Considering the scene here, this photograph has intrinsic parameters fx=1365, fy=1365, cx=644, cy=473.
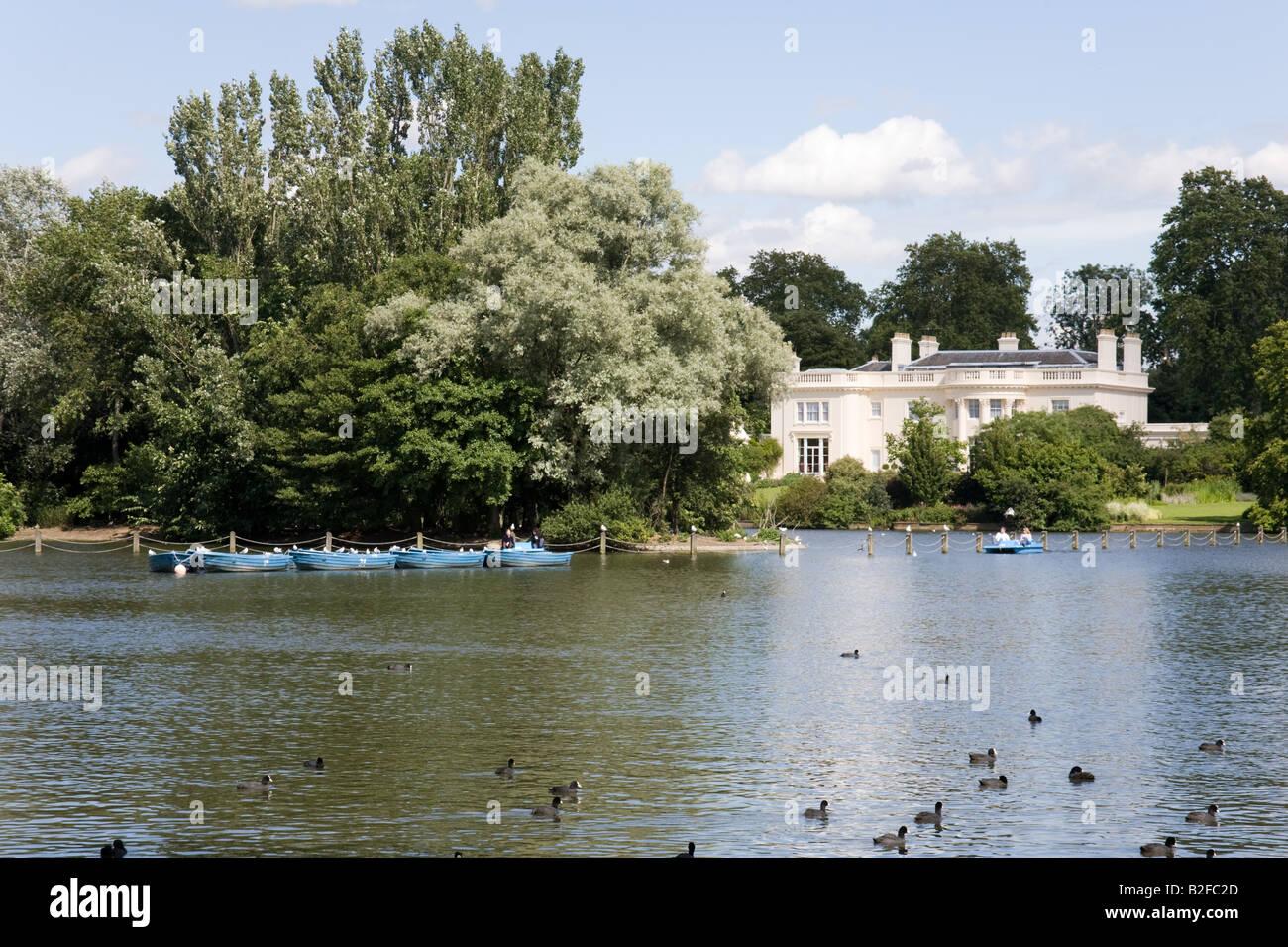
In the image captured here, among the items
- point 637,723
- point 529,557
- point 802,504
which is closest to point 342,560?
point 529,557

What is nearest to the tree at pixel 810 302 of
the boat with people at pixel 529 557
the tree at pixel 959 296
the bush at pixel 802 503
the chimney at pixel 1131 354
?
the tree at pixel 959 296

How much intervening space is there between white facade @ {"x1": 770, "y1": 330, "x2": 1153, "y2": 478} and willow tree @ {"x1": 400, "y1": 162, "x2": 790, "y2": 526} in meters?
39.0

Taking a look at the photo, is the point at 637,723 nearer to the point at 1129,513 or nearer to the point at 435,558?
the point at 435,558

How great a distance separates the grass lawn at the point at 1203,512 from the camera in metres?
76.2

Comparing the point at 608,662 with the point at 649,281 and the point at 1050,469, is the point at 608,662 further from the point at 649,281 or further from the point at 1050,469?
the point at 1050,469

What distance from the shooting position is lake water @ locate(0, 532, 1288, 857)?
15.4 meters

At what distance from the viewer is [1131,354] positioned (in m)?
103

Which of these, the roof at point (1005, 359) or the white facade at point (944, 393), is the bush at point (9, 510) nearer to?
the white facade at point (944, 393)

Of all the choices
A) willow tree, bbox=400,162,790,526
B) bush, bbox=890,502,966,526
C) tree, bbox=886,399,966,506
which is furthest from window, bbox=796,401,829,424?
willow tree, bbox=400,162,790,526

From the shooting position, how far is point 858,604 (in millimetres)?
40375

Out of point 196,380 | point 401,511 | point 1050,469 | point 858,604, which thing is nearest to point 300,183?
point 196,380

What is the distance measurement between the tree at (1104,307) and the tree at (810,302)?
19774 millimetres

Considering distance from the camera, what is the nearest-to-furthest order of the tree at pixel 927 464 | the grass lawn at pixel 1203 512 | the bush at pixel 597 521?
the bush at pixel 597 521
the grass lawn at pixel 1203 512
the tree at pixel 927 464

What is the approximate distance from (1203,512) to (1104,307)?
50.4 meters
